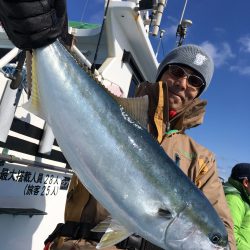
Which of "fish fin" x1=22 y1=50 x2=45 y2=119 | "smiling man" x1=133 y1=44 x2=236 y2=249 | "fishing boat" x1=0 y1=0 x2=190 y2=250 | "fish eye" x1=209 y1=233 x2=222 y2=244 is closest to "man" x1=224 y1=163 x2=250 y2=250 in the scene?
"fishing boat" x1=0 y1=0 x2=190 y2=250

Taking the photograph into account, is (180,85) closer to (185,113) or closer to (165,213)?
(185,113)

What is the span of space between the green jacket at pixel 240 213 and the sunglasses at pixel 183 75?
2.80m

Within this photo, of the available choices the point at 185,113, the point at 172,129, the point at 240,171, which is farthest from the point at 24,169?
the point at 240,171

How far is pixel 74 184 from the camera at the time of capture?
2.88 m

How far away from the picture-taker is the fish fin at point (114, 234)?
202 cm

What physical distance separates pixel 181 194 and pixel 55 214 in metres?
3.76

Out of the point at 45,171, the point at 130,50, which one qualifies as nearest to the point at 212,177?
the point at 45,171

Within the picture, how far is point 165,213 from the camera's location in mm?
1953

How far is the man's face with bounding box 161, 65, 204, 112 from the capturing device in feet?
10.4

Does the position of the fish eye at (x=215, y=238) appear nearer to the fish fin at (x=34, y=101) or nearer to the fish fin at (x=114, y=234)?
the fish fin at (x=114, y=234)

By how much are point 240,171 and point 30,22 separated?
5095 mm

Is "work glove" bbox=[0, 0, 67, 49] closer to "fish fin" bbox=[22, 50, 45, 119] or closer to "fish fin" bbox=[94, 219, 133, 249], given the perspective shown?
"fish fin" bbox=[22, 50, 45, 119]

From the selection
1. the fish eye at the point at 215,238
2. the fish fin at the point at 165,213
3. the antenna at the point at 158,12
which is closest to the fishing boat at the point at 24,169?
the fish fin at the point at 165,213

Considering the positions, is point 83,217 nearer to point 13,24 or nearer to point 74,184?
point 74,184
